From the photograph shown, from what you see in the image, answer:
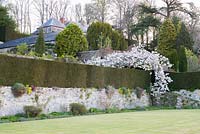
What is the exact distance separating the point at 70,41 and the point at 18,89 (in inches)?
704

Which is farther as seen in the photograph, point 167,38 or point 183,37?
point 183,37

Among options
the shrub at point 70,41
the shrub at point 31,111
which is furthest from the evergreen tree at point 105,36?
the shrub at point 31,111

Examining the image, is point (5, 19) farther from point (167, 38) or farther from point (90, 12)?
point (167, 38)

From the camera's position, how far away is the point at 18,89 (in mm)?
15742

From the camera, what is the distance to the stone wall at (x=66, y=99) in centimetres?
1553

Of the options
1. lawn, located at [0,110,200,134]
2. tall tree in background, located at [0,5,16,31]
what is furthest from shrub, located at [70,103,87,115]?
tall tree in background, located at [0,5,16,31]

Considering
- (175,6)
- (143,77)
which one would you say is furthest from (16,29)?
(143,77)

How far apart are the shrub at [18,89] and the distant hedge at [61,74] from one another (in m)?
0.23

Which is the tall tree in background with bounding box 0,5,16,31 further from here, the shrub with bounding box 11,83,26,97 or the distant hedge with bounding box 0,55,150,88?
the shrub with bounding box 11,83,26,97

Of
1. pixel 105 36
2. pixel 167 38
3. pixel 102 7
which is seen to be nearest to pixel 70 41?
pixel 105 36

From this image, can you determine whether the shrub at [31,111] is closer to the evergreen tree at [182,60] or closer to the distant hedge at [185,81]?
the distant hedge at [185,81]

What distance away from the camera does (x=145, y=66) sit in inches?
1035

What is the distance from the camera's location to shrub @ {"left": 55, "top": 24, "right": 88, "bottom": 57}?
33438 mm

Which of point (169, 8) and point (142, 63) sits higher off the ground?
point (169, 8)
